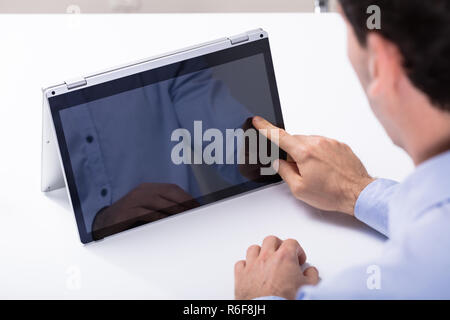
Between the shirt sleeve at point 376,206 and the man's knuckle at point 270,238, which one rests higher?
the shirt sleeve at point 376,206

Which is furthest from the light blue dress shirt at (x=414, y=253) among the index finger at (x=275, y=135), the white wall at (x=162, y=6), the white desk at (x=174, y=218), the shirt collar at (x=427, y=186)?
the white wall at (x=162, y=6)

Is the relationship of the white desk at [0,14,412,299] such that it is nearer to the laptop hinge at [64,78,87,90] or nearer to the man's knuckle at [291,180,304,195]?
the man's knuckle at [291,180,304,195]

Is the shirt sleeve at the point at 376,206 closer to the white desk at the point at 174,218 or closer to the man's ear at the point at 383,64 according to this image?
the white desk at the point at 174,218

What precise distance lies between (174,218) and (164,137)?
12cm

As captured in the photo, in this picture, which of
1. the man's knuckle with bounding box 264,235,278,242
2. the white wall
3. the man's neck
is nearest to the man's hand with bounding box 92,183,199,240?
the man's knuckle with bounding box 264,235,278,242

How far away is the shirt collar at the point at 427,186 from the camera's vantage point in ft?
2.03

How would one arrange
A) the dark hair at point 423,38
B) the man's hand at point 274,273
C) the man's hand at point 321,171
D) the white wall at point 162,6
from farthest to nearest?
the white wall at point 162,6, the man's hand at point 321,171, the man's hand at point 274,273, the dark hair at point 423,38

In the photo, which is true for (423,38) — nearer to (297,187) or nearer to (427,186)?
(427,186)

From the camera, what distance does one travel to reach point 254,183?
0.90 meters

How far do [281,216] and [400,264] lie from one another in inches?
10.8

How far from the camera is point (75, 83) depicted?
2.59ft

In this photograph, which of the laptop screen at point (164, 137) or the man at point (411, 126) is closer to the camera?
the man at point (411, 126)

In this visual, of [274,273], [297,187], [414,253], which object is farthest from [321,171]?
[414,253]
